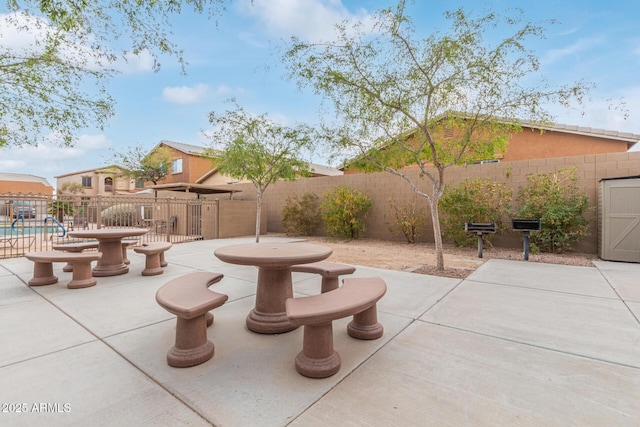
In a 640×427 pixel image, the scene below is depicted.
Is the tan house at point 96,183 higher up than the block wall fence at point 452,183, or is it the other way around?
the tan house at point 96,183

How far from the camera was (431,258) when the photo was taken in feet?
23.6

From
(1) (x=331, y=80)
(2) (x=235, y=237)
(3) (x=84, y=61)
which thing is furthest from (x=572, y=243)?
(3) (x=84, y=61)

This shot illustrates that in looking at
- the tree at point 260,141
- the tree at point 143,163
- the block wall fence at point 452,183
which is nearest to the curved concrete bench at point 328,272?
the block wall fence at point 452,183

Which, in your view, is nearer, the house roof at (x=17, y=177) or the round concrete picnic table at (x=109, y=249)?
the round concrete picnic table at (x=109, y=249)

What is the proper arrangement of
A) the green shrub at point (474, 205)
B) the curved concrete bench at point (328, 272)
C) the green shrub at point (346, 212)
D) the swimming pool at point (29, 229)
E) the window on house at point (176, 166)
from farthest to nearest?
the window on house at point (176, 166)
the green shrub at point (346, 212)
the swimming pool at point (29, 229)
the green shrub at point (474, 205)
the curved concrete bench at point (328, 272)

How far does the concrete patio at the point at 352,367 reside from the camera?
1.72 meters

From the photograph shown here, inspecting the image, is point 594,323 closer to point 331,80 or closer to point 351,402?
point 351,402

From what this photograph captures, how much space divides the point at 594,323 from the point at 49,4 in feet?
24.8

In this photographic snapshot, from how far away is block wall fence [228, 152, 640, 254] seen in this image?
7.23m

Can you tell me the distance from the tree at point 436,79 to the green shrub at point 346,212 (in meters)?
4.55

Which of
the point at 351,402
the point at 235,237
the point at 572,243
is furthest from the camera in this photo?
the point at 235,237

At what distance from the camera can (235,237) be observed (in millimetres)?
12289

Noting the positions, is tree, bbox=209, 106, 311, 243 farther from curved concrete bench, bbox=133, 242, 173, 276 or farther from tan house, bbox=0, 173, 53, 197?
tan house, bbox=0, 173, 53, 197

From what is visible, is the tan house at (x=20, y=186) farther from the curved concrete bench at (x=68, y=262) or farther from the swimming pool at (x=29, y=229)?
the curved concrete bench at (x=68, y=262)
